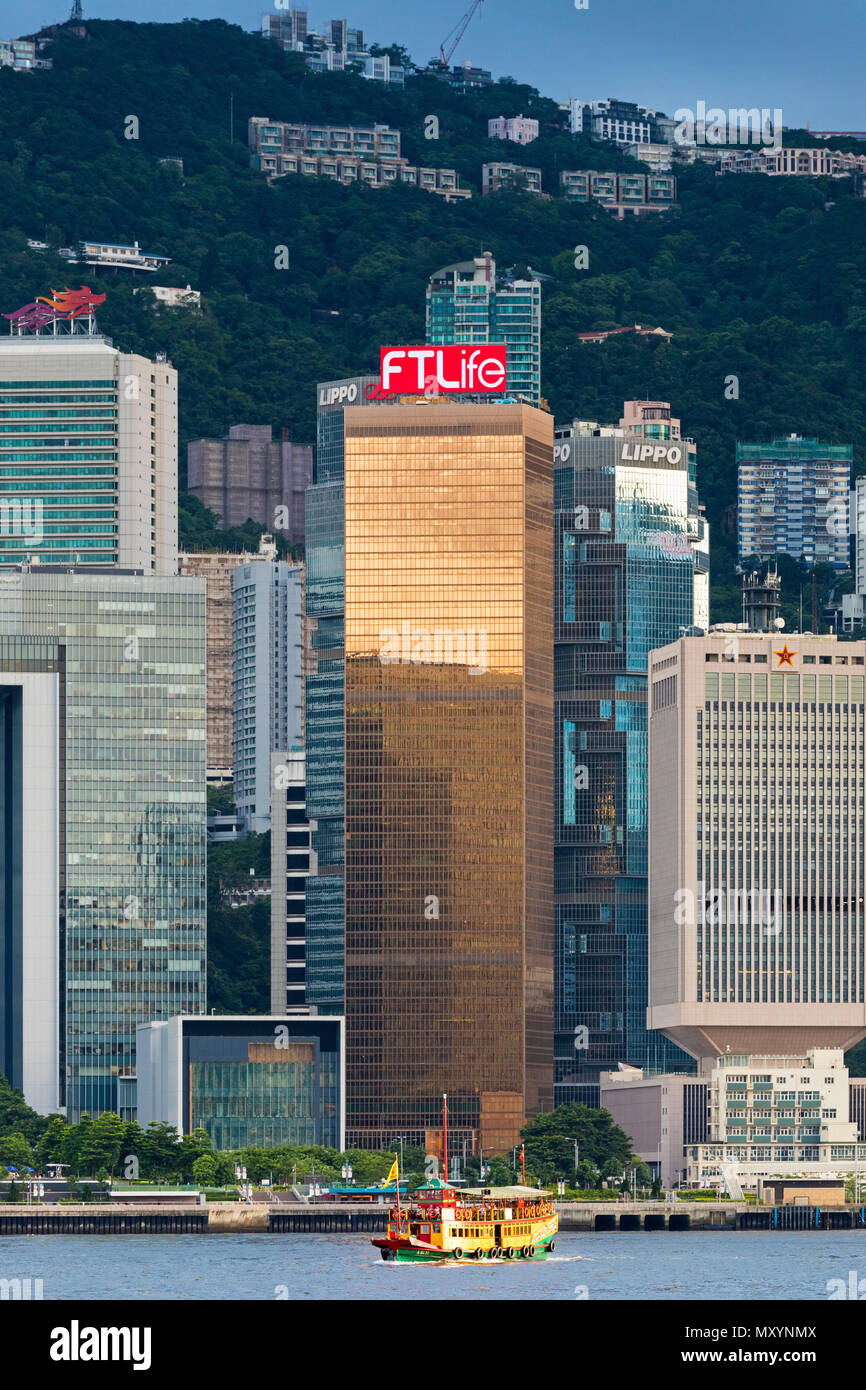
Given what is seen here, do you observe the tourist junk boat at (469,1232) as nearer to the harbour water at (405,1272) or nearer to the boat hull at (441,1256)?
the boat hull at (441,1256)

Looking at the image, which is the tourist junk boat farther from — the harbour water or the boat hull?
the harbour water

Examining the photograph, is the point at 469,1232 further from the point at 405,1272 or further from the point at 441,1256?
the point at 405,1272

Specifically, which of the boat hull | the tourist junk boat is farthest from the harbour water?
the tourist junk boat

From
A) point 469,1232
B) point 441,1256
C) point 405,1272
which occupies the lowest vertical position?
point 441,1256

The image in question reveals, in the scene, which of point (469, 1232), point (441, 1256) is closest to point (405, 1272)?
point (441, 1256)
